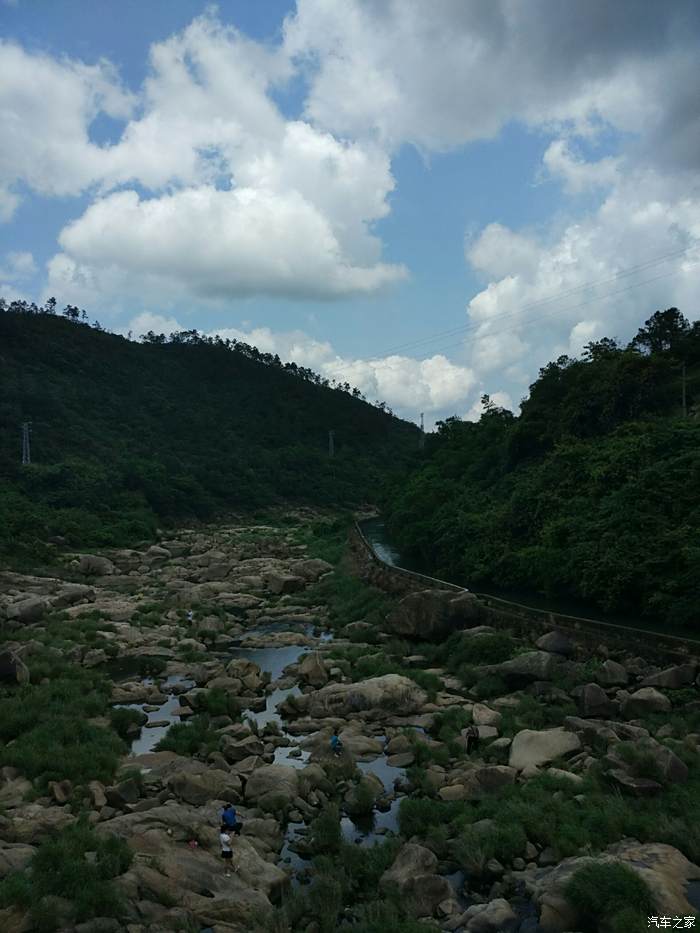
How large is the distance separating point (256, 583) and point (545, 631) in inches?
1029

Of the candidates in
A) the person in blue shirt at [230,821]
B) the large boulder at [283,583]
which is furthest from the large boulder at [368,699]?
the large boulder at [283,583]

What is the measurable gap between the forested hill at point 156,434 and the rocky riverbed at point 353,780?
3150 centimetres

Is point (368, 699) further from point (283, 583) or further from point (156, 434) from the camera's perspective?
point (156, 434)

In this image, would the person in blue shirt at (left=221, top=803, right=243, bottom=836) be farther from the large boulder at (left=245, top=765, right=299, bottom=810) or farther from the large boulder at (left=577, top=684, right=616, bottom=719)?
the large boulder at (left=577, top=684, right=616, bottom=719)

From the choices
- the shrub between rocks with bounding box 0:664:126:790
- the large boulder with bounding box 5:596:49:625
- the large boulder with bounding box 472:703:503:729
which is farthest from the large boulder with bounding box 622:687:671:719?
the large boulder with bounding box 5:596:49:625

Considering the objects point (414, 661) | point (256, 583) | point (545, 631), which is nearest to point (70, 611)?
point (256, 583)

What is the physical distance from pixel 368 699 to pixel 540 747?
6.41 meters

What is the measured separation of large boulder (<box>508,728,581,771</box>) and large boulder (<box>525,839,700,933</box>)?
3.83 meters

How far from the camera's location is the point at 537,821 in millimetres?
13016

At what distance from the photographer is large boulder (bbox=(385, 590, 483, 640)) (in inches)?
1081

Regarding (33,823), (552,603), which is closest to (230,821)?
(33,823)

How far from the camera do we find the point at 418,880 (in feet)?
37.8

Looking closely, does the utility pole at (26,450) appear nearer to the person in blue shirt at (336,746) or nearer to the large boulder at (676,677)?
the person in blue shirt at (336,746)

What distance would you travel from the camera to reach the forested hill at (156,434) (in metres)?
68.8
